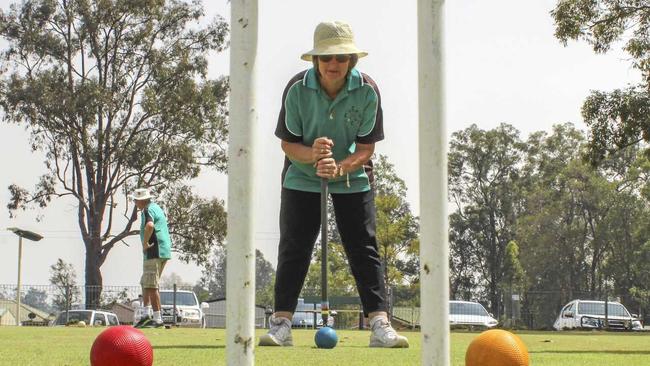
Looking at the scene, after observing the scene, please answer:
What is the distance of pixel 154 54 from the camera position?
42.1 m

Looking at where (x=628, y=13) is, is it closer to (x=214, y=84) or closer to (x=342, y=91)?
(x=342, y=91)

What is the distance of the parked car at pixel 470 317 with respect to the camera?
36.3 m

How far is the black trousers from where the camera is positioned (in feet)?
22.9

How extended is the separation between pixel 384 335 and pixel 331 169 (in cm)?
144

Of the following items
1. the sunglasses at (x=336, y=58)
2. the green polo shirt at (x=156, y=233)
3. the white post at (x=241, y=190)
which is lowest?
the white post at (x=241, y=190)

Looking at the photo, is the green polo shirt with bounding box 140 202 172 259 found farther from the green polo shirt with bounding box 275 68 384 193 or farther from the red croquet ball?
the red croquet ball

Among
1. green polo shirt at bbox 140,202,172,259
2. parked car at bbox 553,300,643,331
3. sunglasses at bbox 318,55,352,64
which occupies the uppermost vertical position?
sunglasses at bbox 318,55,352,64

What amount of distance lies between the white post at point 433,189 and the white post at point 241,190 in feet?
1.61

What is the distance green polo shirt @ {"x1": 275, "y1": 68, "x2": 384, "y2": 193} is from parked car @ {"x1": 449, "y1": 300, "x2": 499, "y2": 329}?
97.5ft

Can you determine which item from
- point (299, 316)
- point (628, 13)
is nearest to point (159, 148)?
point (299, 316)

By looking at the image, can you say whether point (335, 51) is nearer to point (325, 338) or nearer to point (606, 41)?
point (325, 338)

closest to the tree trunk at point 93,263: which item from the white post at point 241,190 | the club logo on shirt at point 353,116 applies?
the club logo on shirt at point 353,116

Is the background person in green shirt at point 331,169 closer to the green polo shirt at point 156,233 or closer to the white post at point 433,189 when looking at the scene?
the white post at point 433,189

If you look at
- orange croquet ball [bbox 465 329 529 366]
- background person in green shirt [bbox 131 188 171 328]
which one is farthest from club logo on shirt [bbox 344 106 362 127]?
background person in green shirt [bbox 131 188 171 328]
